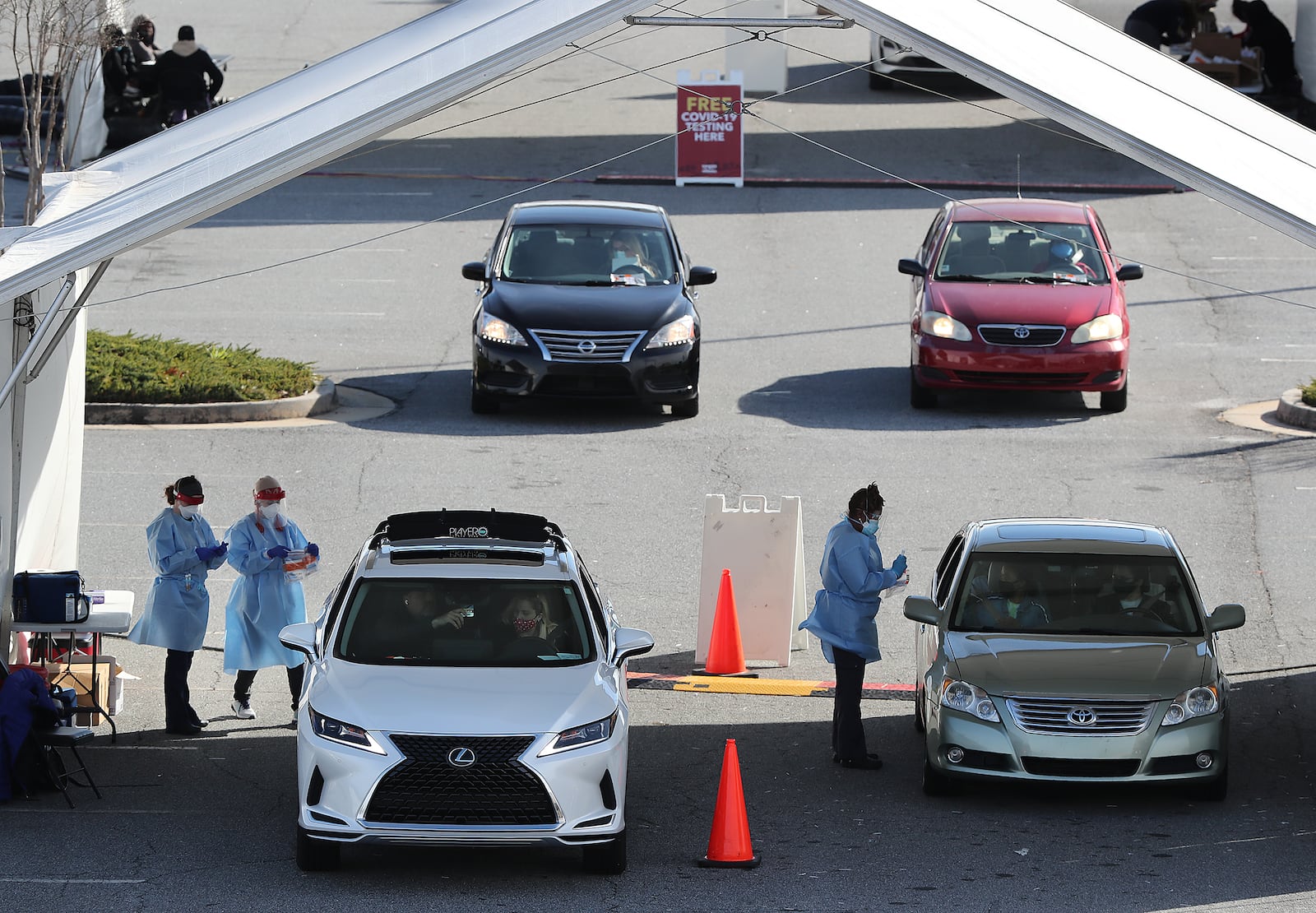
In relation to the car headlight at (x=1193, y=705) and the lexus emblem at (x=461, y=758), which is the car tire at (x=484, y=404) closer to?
the car headlight at (x=1193, y=705)

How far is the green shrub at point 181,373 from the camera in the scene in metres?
20.3

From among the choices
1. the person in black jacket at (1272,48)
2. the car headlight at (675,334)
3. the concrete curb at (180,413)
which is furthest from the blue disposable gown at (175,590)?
the person in black jacket at (1272,48)

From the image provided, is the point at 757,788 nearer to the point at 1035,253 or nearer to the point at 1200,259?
the point at 1035,253

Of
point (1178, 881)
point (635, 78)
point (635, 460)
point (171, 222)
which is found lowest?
point (1178, 881)

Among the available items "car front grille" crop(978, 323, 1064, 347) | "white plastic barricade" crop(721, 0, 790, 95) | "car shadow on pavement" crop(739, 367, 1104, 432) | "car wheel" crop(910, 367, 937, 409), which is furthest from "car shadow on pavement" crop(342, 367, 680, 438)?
"white plastic barricade" crop(721, 0, 790, 95)

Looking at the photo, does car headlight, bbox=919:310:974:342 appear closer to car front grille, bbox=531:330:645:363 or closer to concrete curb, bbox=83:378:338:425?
car front grille, bbox=531:330:645:363

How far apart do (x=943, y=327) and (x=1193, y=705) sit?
10.2 meters

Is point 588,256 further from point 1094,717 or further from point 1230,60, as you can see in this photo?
point 1230,60

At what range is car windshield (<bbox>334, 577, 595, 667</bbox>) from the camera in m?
10.5

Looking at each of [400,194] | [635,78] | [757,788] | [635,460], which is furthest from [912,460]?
[635,78]

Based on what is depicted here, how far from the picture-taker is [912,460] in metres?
19.2

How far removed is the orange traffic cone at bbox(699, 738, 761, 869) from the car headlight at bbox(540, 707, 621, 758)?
24.2 inches

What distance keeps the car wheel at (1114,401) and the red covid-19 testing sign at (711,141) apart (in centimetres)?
1185

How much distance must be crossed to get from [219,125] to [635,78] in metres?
32.1
